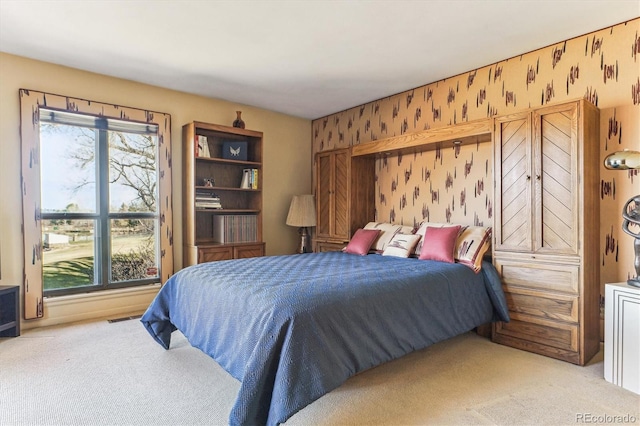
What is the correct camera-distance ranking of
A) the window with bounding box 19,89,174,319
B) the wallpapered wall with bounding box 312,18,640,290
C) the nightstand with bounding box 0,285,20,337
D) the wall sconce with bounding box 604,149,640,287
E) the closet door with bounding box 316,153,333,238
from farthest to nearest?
the closet door with bounding box 316,153,333,238
the window with bounding box 19,89,174,319
the nightstand with bounding box 0,285,20,337
the wallpapered wall with bounding box 312,18,640,290
the wall sconce with bounding box 604,149,640,287

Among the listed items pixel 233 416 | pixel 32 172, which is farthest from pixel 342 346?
pixel 32 172

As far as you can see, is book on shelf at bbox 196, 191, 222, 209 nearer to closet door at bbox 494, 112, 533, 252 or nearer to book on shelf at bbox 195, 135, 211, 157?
book on shelf at bbox 195, 135, 211, 157

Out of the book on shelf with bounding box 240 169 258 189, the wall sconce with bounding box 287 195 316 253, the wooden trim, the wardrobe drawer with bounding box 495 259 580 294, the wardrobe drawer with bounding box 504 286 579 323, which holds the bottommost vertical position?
the wardrobe drawer with bounding box 504 286 579 323

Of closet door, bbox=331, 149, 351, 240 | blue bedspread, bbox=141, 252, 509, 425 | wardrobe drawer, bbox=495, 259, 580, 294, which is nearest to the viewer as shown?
blue bedspread, bbox=141, 252, 509, 425

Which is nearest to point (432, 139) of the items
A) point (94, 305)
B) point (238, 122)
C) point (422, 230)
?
point (422, 230)

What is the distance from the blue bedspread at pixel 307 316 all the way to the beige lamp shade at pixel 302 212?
174 centimetres

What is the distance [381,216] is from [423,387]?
2554mm

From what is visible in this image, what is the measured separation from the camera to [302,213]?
4.88 meters

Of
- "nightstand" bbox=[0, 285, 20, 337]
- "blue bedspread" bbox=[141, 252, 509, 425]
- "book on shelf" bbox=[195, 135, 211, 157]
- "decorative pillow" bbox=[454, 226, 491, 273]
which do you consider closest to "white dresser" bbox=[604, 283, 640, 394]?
"blue bedspread" bbox=[141, 252, 509, 425]

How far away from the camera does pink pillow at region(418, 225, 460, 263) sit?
3113mm

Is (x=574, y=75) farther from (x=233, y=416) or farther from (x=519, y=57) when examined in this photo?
(x=233, y=416)

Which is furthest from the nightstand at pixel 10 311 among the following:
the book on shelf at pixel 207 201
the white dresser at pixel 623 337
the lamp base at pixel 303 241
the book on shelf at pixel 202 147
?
the white dresser at pixel 623 337

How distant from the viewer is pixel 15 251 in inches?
126

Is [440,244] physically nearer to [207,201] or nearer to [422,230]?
[422,230]
